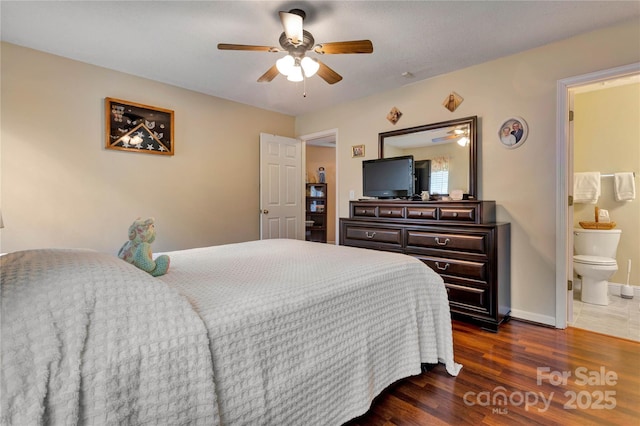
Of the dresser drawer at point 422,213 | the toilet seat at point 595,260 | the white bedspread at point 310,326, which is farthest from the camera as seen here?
the toilet seat at point 595,260

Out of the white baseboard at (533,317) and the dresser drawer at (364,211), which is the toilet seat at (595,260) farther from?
the dresser drawer at (364,211)

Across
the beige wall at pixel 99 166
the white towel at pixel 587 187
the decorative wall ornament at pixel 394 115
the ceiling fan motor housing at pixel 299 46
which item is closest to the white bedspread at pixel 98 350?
the ceiling fan motor housing at pixel 299 46

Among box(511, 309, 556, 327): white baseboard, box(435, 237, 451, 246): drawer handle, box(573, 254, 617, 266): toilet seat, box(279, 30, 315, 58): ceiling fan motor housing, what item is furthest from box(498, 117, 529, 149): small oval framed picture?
box(279, 30, 315, 58): ceiling fan motor housing

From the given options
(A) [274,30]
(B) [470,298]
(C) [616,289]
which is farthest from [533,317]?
(A) [274,30]

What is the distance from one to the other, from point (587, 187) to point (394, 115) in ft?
A: 7.85

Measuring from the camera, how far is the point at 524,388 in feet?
5.59

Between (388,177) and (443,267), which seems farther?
(388,177)

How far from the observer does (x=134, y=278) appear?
2.88 ft

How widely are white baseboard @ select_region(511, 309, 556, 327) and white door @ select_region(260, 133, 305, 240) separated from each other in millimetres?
2991

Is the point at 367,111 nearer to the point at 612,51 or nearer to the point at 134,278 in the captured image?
the point at 612,51

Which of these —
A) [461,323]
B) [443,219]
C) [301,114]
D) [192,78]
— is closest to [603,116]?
[443,219]

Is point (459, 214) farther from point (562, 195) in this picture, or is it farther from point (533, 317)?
point (533, 317)

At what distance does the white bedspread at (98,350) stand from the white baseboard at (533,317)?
9.78 ft

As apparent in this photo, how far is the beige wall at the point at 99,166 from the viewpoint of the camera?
2.57 metres
